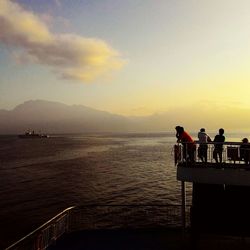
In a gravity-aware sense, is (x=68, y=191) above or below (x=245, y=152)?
below

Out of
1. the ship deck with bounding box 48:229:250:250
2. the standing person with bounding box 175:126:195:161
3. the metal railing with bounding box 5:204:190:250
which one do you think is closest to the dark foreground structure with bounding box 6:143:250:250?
the ship deck with bounding box 48:229:250:250

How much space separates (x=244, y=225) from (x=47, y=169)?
66.8m

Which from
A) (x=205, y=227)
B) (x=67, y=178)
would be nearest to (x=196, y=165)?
(x=205, y=227)

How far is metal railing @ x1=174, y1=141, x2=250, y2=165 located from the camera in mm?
16047

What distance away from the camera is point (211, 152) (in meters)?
16.8

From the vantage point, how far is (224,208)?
1661 cm

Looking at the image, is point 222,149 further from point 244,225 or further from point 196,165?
point 244,225

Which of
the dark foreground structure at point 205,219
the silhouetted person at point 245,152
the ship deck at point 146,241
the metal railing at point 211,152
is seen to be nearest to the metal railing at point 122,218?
the ship deck at point 146,241

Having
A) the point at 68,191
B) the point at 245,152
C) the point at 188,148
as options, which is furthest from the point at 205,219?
the point at 68,191

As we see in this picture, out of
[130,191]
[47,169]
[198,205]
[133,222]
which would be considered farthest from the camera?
[47,169]

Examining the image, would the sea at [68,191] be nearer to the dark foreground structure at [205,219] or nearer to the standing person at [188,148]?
the dark foreground structure at [205,219]

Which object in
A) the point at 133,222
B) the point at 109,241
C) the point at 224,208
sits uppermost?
the point at 224,208

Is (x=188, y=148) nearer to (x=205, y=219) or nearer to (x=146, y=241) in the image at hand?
(x=205, y=219)

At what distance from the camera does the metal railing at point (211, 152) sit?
16047 millimetres
